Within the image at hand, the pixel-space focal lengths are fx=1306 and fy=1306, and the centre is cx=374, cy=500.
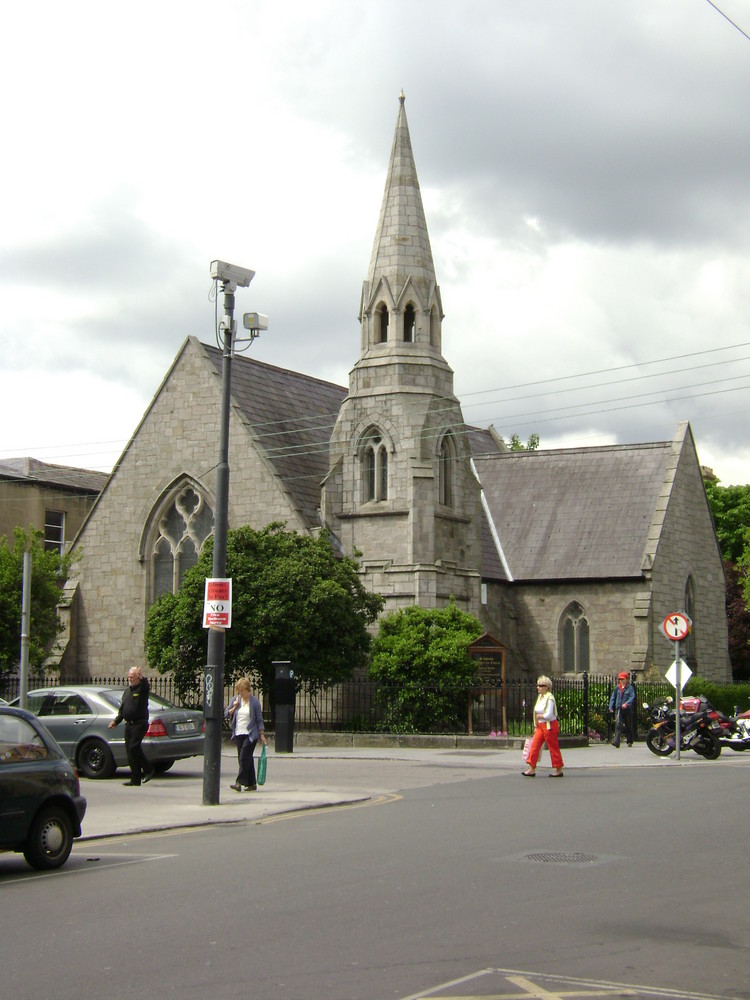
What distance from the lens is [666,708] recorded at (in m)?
25.6

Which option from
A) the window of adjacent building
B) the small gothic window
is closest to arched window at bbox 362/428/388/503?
the small gothic window

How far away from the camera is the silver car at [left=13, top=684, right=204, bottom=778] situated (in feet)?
65.7

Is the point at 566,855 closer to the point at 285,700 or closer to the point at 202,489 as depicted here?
the point at 285,700

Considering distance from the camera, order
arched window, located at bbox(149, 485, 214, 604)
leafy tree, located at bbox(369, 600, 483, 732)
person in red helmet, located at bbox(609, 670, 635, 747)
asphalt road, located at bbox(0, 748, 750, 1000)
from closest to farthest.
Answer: asphalt road, located at bbox(0, 748, 750, 1000), person in red helmet, located at bbox(609, 670, 635, 747), leafy tree, located at bbox(369, 600, 483, 732), arched window, located at bbox(149, 485, 214, 604)

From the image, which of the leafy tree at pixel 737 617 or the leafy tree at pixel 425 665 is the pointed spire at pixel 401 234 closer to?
the leafy tree at pixel 425 665

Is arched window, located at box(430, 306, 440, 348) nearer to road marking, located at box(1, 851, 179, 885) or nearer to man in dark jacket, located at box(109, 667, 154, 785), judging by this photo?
man in dark jacket, located at box(109, 667, 154, 785)

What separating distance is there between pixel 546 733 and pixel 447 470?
16912mm

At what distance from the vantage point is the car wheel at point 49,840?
429 inches

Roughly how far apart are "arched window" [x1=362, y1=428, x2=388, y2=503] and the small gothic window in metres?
2.80

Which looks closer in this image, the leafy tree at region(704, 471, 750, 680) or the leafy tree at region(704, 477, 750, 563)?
the leafy tree at region(704, 471, 750, 680)

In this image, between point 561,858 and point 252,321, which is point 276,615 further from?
point 561,858

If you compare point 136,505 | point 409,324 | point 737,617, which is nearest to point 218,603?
point 409,324

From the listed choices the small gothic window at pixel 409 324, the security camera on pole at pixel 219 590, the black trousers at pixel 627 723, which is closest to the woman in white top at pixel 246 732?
the security camera on pole at pixel 219 590

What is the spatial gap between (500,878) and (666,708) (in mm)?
16157
